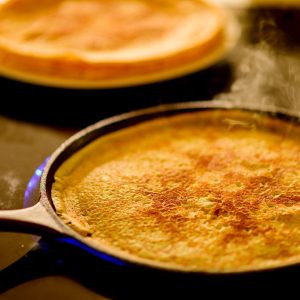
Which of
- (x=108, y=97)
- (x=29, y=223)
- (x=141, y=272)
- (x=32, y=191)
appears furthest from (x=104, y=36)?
(x=141, y=272)

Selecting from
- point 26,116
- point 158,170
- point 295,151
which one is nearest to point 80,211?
point 158,170

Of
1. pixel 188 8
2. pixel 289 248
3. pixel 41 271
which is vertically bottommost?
pixel 41 271

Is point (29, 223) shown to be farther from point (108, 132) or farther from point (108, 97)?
point (108, 97)

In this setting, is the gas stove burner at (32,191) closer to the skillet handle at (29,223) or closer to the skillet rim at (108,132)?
the skillet rim at (108,132)

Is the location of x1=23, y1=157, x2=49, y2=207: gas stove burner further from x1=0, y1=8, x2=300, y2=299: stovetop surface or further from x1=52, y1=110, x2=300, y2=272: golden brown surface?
x1=52, y1=110, x2=300, y2=272: golden brown surface

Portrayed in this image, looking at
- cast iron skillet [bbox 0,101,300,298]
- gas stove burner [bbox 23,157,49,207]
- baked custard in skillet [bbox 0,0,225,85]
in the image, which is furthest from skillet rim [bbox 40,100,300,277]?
baked custard in skillet [bbox 0,0,225,85]

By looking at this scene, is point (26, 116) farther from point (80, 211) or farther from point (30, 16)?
point (30, 16)
